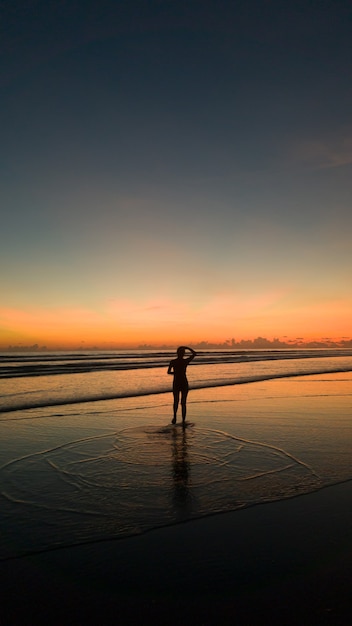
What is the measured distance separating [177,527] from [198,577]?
48.9 inches

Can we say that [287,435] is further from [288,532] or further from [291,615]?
[291,615]

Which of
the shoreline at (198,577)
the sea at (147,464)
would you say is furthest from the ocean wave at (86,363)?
the shoreline at (198,577)

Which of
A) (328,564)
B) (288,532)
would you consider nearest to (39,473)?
(288,532)

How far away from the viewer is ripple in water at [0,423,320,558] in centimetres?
542

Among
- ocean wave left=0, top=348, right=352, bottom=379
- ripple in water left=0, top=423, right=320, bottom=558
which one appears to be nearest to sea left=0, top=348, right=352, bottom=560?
ripple in water left=0, top=423, right=320, bottom=558

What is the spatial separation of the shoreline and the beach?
0.05 ft

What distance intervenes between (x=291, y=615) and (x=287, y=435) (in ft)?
25.0

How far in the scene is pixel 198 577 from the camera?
4145 mm

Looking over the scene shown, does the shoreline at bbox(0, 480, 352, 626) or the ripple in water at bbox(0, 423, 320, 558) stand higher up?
the shoreline at bbox(0, 480, 352, 626)

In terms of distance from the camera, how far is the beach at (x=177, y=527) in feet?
12.2

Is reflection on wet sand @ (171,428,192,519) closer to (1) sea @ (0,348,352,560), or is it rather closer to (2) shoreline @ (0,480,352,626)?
(1) sea @ (0,348,352,560)

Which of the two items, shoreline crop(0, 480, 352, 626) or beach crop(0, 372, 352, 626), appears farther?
beach crop(0, 372, 352, 626)

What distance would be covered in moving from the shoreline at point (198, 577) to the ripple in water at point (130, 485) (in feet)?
1.58

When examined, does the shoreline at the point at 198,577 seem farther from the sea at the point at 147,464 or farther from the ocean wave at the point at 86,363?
the ocean wave at the point at 86,363
